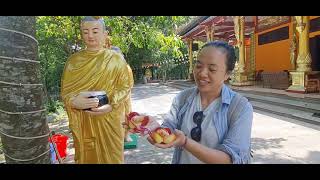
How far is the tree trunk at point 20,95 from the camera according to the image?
112 inches

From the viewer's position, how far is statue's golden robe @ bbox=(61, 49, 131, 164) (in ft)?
9.72

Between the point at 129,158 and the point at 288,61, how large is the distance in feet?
32.0

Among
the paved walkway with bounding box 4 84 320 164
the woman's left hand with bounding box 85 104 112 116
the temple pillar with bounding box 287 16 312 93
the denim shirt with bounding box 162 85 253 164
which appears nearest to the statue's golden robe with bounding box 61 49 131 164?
the woman's left hand with bounding box 85 104 112 116

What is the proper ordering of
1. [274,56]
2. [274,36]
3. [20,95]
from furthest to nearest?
[274,56] < [274,36] < [20,95]

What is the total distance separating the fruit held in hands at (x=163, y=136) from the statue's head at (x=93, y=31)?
1.13m

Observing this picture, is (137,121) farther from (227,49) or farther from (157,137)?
(227,49)

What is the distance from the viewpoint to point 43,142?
3084 millimetres

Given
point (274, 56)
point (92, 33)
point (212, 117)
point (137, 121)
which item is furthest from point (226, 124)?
point (274, 56)

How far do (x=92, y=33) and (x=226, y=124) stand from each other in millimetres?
1439

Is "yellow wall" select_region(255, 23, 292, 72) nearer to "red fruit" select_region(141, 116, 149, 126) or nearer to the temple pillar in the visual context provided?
the temple pillar

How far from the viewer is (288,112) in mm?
7289
